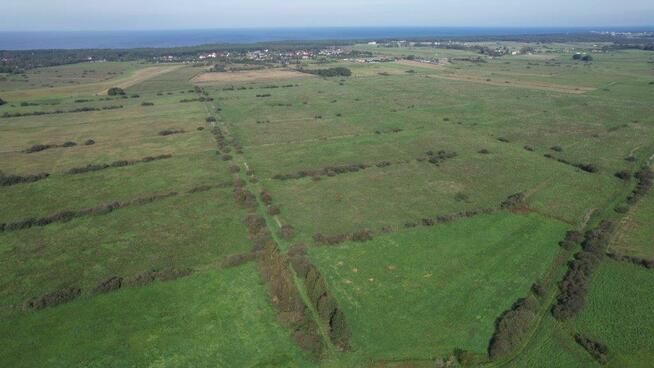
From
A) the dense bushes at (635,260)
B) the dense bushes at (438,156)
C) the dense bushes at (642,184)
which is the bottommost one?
the dense bushes at (635,260)

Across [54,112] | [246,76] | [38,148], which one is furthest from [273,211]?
[246,76]

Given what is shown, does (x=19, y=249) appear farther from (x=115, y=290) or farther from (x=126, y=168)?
(x=126, y=168)

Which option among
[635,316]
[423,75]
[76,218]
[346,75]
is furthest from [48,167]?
[423,75]

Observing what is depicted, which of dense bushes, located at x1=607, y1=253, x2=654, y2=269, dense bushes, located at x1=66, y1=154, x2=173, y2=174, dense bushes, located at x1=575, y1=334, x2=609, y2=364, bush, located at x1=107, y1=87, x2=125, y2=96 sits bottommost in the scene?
dense bushes, located at x1=575, y1=334, x2=609, y2=364

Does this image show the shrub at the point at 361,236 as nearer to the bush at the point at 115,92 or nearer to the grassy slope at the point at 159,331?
the grassy slope at the point at 159,331

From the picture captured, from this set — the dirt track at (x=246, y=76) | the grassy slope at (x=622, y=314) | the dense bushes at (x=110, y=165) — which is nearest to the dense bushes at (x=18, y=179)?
the dense bushes at (x=110, y=165)

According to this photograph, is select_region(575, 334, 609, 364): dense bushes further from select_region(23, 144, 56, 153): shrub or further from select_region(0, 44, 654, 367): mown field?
select_region(23, 144, 56, 153): shrub

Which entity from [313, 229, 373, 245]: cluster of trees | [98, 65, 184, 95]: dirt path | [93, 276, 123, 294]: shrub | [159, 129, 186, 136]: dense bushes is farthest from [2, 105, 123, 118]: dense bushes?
[313, 229, 373, 245]: cluster of trees
